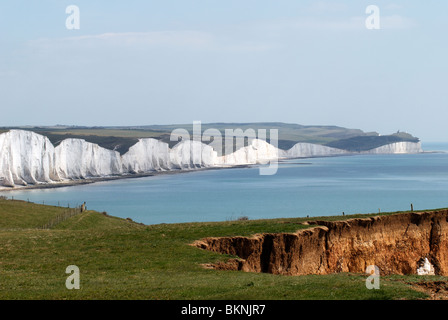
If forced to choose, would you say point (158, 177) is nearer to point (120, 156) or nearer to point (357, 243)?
point (120, 156)

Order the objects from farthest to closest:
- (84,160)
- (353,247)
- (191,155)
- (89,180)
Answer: (191,155), (84,160), (89,180), (353,247)

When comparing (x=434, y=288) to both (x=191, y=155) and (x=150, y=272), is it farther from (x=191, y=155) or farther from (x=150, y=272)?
(x=191, y=155)

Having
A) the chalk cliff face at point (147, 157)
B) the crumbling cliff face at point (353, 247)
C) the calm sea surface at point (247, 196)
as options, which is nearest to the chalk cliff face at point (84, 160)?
the chalk cliff face at point (147, 157)

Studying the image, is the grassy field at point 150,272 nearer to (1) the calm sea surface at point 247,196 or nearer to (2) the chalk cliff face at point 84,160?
(1) the calm sea surface at point 247,196

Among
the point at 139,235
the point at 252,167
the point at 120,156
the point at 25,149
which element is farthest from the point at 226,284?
the point at 252,167

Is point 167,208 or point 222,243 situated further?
point 167,208

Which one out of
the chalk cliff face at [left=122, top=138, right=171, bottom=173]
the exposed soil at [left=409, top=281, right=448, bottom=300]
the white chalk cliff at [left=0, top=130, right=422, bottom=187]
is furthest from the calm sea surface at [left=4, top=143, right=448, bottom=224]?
the exposed soil at [left=409, top=281, right=448, bottom=300]

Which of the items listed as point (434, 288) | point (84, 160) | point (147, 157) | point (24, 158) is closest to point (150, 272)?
point (434, 288)
